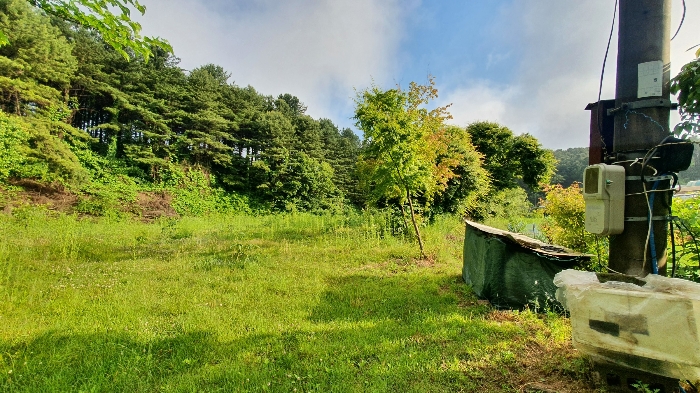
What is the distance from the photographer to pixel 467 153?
12812mm

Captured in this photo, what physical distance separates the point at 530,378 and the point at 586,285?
1.11m

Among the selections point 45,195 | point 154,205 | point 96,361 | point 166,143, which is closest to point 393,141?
point 96,361

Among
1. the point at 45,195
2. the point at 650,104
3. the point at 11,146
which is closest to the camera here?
the point at 650,104

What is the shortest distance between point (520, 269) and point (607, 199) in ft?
7.51

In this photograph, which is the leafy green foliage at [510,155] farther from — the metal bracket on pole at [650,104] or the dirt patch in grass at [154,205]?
the dirt patch in grass at [154,205]

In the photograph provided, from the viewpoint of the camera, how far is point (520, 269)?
3654 millimetres

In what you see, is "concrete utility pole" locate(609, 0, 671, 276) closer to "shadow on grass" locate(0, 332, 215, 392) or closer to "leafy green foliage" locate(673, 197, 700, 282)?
"leafy green foliage" locate(673, 197, 700, 282)

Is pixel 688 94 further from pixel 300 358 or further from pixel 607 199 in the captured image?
pixel 300 358

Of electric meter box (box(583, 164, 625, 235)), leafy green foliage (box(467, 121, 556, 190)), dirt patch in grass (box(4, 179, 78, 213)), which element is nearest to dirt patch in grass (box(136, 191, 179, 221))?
dirt patch in grass (box(4, 179, 78, 213))

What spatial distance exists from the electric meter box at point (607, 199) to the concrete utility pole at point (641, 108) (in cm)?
6

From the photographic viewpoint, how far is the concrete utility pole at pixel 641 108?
5.21 feet

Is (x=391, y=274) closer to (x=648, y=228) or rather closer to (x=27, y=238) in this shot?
(x=648, y=228)

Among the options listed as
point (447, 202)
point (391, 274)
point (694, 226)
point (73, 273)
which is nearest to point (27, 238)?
point (73, 273)

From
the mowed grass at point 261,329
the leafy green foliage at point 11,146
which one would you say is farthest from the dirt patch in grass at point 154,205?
the mowed grass at point 261,329
